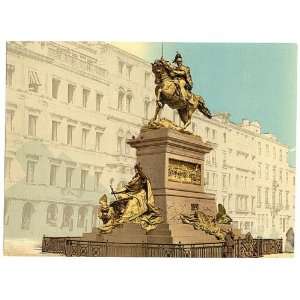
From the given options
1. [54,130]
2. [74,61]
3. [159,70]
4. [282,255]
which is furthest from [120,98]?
[282,255]

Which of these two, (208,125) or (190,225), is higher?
(208,125)

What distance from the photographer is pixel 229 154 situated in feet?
37.0

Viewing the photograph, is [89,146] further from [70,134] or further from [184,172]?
[184,172]

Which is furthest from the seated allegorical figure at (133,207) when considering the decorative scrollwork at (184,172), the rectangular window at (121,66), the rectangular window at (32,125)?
the rectangular window at (121,66)

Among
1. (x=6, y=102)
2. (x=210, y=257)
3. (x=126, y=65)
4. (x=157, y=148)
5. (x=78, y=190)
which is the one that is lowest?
(x=210, y=257)

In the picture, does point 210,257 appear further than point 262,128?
No

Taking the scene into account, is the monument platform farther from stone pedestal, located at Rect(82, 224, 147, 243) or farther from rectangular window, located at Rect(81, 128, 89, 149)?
rectangular window, located at Rect(81, 128, 89, 149)

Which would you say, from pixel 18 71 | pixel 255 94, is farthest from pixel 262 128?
pixel 18 71

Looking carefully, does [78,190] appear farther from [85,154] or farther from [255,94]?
[255,94]

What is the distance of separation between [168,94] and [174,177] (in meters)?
1.34

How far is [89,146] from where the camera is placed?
1083cm

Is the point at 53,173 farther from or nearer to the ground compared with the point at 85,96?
nearer to the ground

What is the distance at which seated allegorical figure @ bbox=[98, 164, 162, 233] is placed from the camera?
10.0 m

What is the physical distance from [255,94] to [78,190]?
328 centimetres
